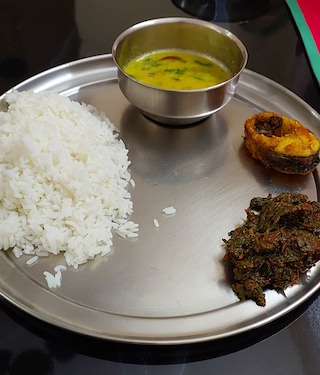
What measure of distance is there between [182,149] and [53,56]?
1.18m

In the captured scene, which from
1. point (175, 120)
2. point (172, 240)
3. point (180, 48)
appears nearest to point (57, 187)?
point (172, 240)

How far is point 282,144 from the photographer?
80.1 inches

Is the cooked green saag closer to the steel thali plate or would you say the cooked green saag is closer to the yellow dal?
the steel thali plate

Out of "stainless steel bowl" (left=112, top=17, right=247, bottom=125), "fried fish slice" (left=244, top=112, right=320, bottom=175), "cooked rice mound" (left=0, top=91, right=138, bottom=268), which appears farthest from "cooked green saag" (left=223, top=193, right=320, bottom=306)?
"stainless steel bowl" (left=112, top=17, right=247, bottom=125)

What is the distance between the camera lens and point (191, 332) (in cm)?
160

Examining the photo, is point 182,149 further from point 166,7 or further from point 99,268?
point 166,7

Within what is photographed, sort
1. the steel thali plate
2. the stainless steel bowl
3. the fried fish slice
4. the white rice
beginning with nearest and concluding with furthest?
the steel thali plate < the white rice < the fried fish slice < the stainless steel bowl

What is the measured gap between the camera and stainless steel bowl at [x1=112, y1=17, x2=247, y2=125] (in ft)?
6.97

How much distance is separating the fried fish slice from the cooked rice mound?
A: 24.0 inches

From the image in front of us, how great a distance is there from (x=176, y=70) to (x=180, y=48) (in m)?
0.22

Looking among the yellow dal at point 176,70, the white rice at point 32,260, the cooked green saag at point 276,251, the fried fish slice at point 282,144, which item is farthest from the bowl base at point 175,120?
the white rice at point 32,260

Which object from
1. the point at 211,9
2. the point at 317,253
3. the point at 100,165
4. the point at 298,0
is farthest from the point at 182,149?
the point at 298,0

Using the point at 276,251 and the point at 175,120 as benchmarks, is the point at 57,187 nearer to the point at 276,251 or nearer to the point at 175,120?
the point at 175,120

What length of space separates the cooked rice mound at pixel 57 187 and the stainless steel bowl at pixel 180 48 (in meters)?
0.30
